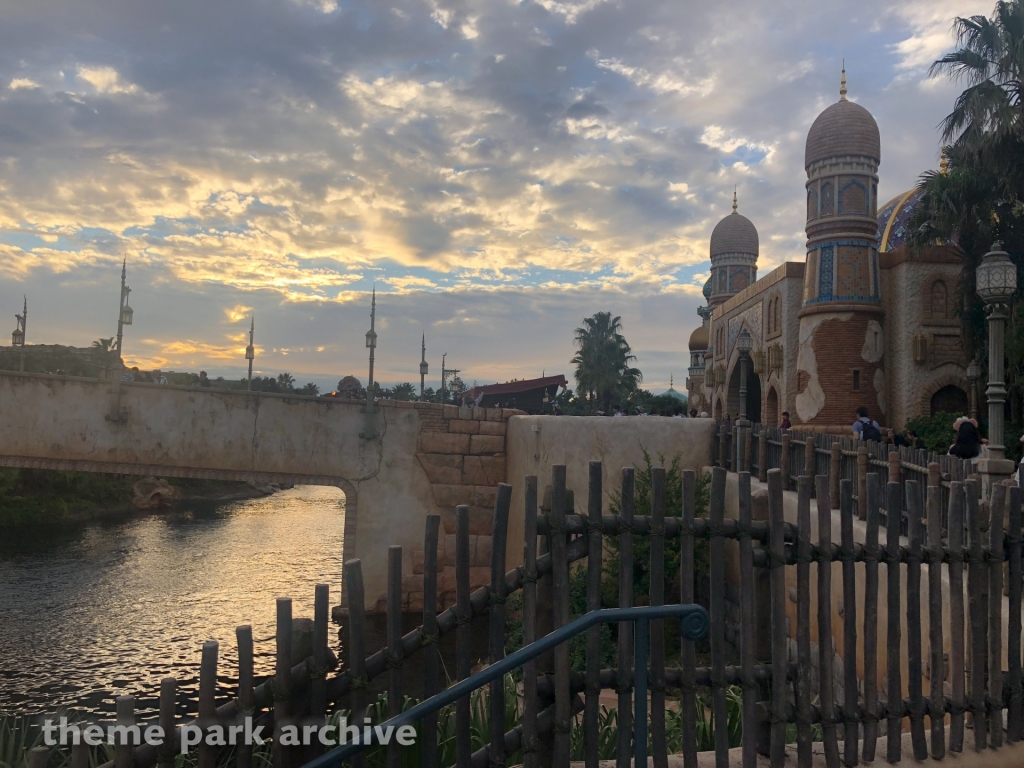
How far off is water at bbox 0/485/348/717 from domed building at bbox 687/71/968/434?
13703 mm

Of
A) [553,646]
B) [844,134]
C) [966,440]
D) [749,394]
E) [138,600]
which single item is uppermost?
[844,134]

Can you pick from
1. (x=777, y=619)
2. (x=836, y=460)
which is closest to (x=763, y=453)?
(x=836, y=460)

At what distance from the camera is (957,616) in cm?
381

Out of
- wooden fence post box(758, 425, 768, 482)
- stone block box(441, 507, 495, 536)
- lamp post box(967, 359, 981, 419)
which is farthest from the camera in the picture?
lamp post box(967, 359, 981, 419)

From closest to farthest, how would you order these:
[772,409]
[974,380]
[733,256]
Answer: [974,380], [772,409], [733,256]

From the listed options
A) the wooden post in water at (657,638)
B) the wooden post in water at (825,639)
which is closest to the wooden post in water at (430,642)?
the wooden post in water at (657,638)

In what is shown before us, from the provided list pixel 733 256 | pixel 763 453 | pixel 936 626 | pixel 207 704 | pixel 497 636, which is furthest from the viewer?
pixel 733 256

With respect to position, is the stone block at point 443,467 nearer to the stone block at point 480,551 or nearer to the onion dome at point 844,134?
the stone block at point 480,551

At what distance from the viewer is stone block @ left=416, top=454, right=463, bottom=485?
14.8 m

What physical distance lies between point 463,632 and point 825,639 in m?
1.78

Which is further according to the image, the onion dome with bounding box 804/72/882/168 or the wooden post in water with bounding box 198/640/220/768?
the onion dome with bounding box 804/72/882/168

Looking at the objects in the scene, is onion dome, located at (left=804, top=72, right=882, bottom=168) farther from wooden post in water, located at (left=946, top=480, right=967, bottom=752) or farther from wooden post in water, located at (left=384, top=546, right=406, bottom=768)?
wooden post in water, located at (left=384, top=546, right=406, bottom=768)

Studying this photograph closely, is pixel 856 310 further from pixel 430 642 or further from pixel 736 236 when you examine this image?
pixel 430 642

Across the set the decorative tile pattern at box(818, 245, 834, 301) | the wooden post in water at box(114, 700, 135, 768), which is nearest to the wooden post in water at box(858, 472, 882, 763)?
the wooden post in water at box(114, 700, 135, 768)
